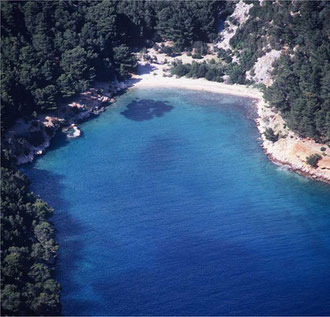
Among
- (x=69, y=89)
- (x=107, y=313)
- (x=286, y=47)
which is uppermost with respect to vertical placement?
(x=286, y=47)

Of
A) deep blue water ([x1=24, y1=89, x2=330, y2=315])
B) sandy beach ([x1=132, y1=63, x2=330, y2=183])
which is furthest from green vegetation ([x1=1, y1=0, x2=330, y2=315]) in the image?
deep blue water ([x1=24, y1=89, x2=330, y2=315])

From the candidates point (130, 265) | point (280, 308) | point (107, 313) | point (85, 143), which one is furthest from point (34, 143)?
point (280, 308)

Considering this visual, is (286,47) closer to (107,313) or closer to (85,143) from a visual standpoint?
(85,143)

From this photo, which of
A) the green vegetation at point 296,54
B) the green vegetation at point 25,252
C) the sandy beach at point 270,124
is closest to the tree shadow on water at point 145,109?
the sandy beach at point 270,124

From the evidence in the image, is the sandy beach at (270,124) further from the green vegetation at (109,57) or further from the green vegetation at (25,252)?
the green vegetation at (25,252)

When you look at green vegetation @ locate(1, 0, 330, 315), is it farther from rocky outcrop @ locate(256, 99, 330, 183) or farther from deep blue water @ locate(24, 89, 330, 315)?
deep blue water @ locate(24, 89, 330, 315)
